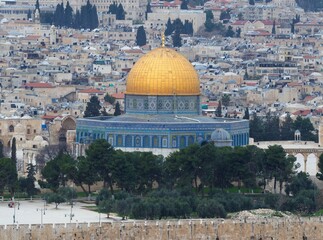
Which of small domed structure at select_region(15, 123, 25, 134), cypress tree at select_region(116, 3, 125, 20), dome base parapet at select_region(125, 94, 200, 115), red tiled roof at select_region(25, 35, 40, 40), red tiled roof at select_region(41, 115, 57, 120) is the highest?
dome base parapet at select_region(125, 94, 200, 115)

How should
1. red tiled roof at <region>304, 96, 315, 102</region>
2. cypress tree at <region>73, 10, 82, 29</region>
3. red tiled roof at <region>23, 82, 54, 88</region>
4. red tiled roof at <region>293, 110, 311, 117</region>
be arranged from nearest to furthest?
red tiled roof at <region>293, 110, 311, 117</region>, red tiled roof at <region>304, 96, 315, 102</region>, red tiled roof at <region>23, 82, 54, 88</region>, cypress tree at <region>73, 10, 82, 29</region>

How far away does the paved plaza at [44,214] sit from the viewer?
73188 millimetres

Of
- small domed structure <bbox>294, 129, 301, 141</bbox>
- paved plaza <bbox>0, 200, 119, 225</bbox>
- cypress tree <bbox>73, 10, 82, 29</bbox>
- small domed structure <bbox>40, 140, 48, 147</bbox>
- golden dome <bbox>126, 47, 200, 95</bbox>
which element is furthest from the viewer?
cypress tree <bbox>73, 10, 82, 29</bbox>

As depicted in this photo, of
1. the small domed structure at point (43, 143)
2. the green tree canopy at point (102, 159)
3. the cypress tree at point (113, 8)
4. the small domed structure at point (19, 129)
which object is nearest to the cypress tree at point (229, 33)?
the cypress tree at point (113, 8)

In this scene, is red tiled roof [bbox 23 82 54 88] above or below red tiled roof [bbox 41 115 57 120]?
below

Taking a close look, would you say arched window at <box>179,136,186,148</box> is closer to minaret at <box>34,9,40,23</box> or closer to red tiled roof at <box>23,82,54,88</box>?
red tiled roof at <box>23,82,54,88</box>

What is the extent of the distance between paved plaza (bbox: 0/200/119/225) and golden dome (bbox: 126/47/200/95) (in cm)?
1426

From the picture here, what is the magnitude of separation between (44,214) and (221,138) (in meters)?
15.9

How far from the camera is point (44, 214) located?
249ft

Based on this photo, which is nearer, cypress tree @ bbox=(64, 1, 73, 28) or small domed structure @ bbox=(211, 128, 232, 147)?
small domed structure @ bbox=(211, 128, 232, 147)

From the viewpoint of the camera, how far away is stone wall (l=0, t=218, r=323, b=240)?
66.8 m

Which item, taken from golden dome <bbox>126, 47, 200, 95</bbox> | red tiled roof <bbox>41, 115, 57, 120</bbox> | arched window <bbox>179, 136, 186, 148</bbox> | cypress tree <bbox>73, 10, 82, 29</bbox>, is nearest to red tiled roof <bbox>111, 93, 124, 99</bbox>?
red tiled roof <bbox>41, 115, 57, 120</bbox>

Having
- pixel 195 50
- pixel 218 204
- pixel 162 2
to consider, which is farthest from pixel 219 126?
pixel 162 2

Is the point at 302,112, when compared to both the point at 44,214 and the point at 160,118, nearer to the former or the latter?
the point at 160,118
